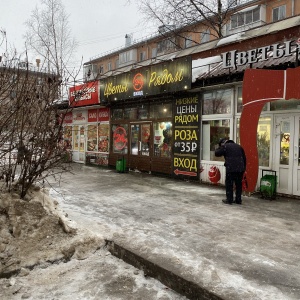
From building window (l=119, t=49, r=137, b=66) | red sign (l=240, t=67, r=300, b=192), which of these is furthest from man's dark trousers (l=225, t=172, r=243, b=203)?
building window (l=119, t=49, r=137, b=66)

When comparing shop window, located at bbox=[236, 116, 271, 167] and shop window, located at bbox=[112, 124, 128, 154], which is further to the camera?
shop window, located at bbox=[112, 124, 128, 154]

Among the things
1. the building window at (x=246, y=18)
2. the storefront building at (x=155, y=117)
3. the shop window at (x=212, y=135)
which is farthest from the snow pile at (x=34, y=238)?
the building window at (x=246, y=18)

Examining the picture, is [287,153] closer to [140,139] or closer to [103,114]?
[140,139]

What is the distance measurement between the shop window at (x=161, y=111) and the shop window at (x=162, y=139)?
32 centimetres

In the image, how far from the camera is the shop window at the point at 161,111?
1171 cm

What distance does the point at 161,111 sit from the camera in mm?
12031

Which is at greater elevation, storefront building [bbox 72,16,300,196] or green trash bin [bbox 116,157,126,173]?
storefront building [bbox 72,16,300,196]

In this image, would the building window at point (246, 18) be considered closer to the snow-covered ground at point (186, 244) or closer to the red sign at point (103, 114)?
the red sign at point (103, 114)

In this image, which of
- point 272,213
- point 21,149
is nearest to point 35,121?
point 21,149

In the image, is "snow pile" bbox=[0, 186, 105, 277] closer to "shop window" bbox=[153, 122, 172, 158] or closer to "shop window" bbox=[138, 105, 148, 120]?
"shop window" bbox=[153, 122, 172, 158]

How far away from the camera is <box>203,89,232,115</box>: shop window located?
9773 mm

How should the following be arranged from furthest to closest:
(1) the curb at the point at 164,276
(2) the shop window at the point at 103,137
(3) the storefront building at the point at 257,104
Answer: (2) the shop window at the point at 103,137, (3) the storefront building at the point at 257,104, (1) the curb at the point at 164,276

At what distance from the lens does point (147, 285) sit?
11.8 ft

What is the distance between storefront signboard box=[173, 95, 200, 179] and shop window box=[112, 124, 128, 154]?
3.20 m
